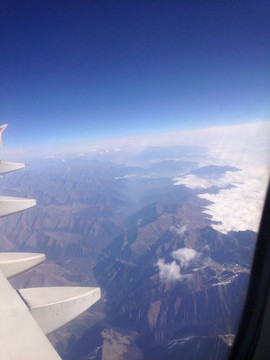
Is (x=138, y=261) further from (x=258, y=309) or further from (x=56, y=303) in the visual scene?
(x=258, y=309)

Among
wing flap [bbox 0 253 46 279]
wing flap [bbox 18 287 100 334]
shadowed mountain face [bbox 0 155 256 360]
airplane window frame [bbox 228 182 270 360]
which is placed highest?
airplane window frame [bbox 228 182 270 360]

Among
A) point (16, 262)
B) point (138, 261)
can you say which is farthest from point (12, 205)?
point (138, 261)

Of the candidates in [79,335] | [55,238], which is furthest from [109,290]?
[55,238]

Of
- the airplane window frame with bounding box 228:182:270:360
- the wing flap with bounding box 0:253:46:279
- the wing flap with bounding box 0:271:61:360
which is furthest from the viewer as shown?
the wing flap with bounding box 0:253:46:279

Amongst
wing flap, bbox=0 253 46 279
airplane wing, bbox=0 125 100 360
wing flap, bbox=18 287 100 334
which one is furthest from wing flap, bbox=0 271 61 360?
wing flap, bbox=0 253 46 279

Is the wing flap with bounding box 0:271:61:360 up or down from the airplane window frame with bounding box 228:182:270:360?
down

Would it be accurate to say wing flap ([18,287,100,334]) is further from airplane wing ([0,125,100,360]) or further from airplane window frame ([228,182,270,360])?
airplane window frame ([228,182,270,360])

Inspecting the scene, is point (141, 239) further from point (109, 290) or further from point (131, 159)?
point (131, 159)

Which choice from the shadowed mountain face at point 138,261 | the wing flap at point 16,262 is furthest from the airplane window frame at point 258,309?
the wing flap at point 16,262
